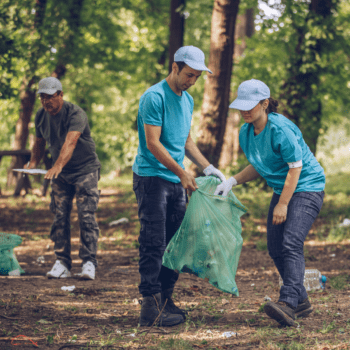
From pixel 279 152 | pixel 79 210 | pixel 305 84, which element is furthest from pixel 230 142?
pixel 279 152

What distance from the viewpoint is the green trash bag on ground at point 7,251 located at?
4930mm

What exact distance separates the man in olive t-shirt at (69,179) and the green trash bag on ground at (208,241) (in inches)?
69.4

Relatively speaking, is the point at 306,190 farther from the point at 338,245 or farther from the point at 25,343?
the point at 338,245

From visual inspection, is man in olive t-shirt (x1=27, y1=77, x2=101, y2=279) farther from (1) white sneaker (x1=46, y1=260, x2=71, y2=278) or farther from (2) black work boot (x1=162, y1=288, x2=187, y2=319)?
(2) black work boot (x1=162, y1=288, x2=187, y2=319)

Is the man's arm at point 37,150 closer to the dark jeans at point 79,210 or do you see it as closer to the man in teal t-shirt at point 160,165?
the dark jeans at point 79,210

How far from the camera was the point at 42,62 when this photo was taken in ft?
37.5

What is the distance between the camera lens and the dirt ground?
10.1 ft

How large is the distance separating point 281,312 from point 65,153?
2.57 meters

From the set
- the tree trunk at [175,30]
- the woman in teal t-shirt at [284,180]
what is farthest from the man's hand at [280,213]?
the tree trunk at [175,30]

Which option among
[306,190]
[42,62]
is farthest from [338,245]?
[42,62]

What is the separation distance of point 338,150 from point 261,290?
34.8m

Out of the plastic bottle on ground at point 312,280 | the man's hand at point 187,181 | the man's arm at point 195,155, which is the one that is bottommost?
the plastic bottle on ground at point 312,280

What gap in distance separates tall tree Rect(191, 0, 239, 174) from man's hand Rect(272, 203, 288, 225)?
4.86 m

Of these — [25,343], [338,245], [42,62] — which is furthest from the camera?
[42,62]
